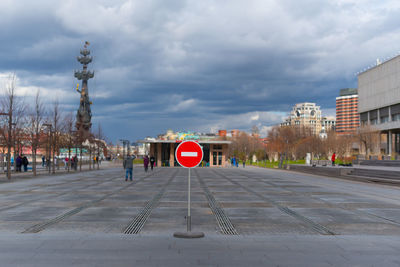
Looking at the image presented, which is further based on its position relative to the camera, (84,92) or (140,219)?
(84,92)

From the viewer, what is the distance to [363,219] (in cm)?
1104

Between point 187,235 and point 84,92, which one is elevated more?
point 84,92

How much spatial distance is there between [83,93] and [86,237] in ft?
471

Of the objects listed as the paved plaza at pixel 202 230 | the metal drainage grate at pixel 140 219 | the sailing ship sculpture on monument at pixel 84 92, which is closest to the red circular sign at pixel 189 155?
the paved plaza at pixel 202 230

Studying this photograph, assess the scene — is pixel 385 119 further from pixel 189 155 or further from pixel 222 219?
pixel 189 155

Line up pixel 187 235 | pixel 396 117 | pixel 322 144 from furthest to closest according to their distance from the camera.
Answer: pixel 322 144 → pixel 396 117 → pixel 187 235

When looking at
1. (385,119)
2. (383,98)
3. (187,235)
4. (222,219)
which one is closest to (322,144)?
(385,119)

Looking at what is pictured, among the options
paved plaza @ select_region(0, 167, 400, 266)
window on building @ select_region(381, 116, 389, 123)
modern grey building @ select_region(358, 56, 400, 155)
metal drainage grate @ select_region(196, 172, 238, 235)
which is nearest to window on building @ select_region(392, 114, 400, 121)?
modern grey building @ select_region(358, 56, 400, 155)

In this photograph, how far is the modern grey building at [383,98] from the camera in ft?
235

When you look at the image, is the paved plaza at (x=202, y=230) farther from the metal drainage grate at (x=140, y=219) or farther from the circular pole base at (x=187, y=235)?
the circular pole base at (x=187, y=235)

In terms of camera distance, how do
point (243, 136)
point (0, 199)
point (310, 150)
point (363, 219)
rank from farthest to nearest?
point (243, 136)
point (310, 150)
point (0, 199)
point (363, 219)

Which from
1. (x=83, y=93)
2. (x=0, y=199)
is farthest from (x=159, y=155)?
(x=83, y=93)

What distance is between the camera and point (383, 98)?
7556 cm

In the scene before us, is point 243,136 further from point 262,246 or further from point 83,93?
point 262,246
